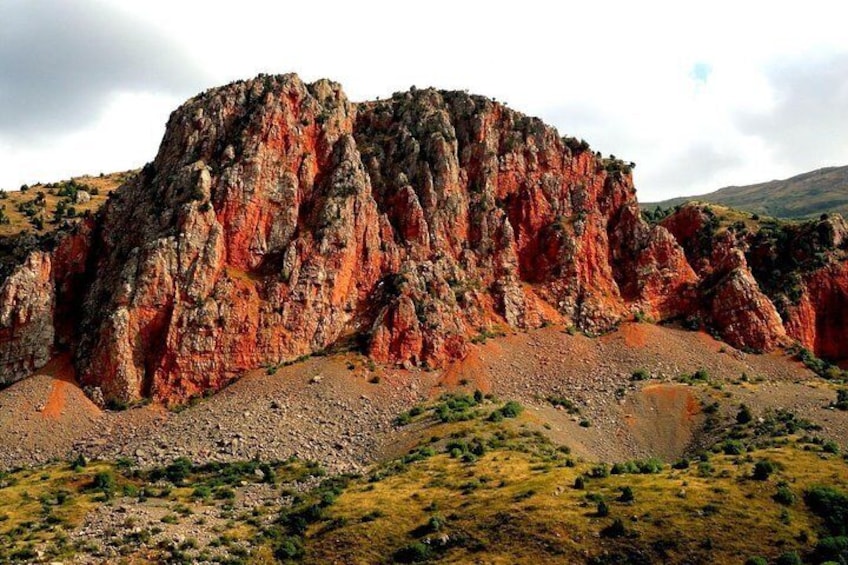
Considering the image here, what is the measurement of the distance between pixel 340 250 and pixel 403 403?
29486 millimetres

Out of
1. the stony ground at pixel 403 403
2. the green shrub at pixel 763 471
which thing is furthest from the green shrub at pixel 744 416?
the green shrub at pixel 763 471

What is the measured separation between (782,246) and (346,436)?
9356 centimetres

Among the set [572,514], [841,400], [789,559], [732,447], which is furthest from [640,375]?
[789,559]

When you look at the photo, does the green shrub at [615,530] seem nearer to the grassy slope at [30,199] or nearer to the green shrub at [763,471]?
the green shrub at [763,471]

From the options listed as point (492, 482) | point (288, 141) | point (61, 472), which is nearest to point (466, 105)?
point (288, 141)

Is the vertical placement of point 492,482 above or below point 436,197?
below

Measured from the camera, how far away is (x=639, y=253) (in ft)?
427

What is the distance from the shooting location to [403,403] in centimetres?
10131

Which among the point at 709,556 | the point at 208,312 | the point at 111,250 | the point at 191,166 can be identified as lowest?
the point at 709,556

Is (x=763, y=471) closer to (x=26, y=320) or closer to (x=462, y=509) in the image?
(x=462, y=509)

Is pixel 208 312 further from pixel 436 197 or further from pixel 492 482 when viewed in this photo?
pixel 492 482

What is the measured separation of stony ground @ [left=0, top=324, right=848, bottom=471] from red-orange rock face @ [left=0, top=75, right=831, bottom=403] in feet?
14.3

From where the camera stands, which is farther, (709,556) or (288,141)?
(288,141)

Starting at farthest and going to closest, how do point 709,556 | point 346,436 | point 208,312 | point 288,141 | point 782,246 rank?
point 782,246 → point 288,141 → point 208,312 → point 346,436 → point 709,556
